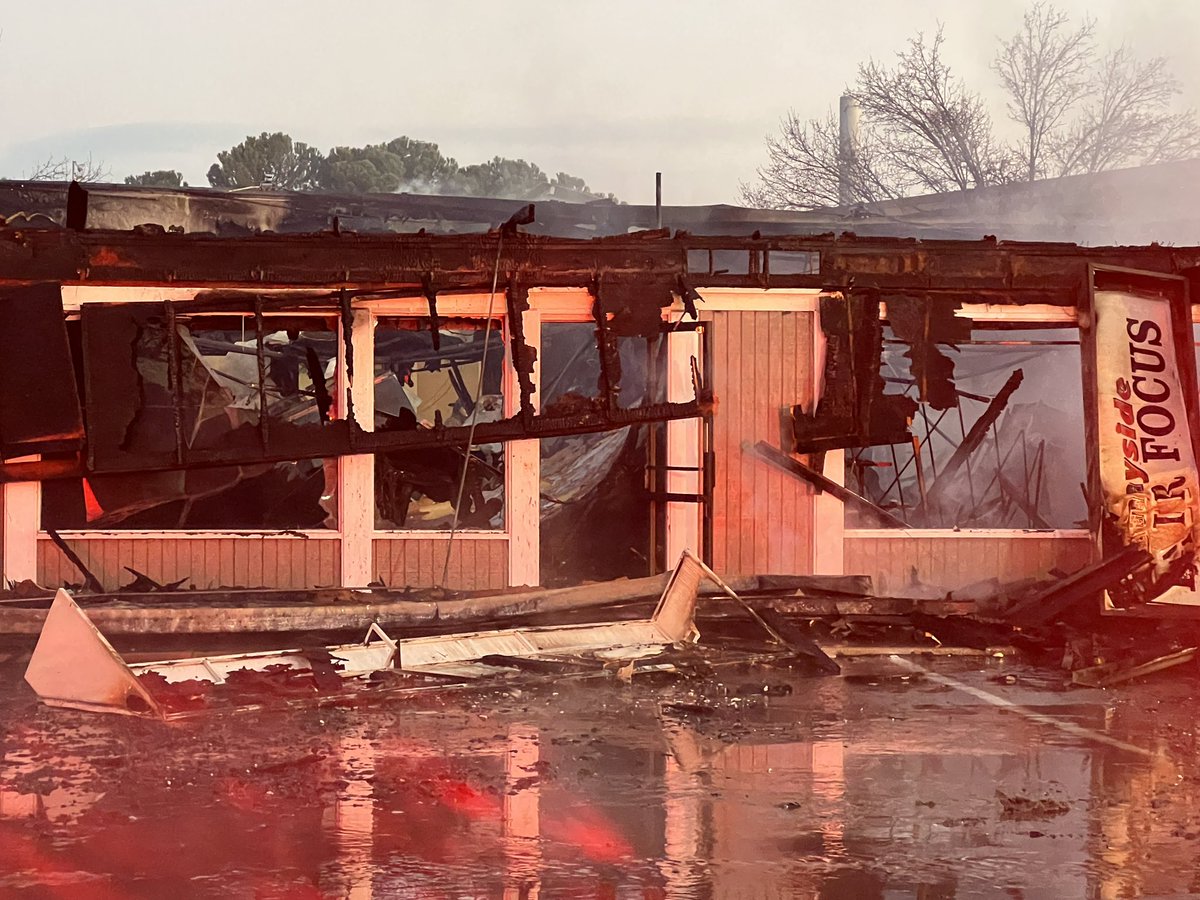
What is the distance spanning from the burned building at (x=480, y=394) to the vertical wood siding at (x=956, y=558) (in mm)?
22

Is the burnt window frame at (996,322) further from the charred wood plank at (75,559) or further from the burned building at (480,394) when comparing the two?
the charred wood plank at (75,559)

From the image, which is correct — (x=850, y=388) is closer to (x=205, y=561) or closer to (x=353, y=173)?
(x=205, y=561)

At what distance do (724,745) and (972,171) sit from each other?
3678 cm

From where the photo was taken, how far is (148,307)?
44.3 ft

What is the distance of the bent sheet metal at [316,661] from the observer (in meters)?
9.38

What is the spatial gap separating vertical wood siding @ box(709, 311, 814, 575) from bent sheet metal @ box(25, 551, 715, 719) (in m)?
2.57

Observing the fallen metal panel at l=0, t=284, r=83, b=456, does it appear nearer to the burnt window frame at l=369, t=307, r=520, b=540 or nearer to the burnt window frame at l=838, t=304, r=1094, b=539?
the burnt window frame at l=369, t=307, r=520, b=540

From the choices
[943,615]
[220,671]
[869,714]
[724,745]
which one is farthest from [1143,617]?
[220,671]

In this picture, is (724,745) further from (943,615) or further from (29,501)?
(29,501)

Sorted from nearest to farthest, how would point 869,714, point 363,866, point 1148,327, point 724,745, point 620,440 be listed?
point 363,866 → point 724,745 → point 869,714 → point 1148,327 → point 620,440

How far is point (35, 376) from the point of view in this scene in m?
13.2

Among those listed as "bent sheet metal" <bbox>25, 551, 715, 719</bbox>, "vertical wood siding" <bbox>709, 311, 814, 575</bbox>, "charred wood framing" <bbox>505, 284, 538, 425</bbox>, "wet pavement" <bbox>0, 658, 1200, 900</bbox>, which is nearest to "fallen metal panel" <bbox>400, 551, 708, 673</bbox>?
"bent sheet metal" <bbox>25, 551, 715, 719</bbox>

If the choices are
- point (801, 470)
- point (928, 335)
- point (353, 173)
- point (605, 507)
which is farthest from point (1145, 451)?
point (353, 173)

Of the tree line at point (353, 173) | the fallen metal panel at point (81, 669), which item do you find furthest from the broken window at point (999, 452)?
the tree line at point (353, 173)
